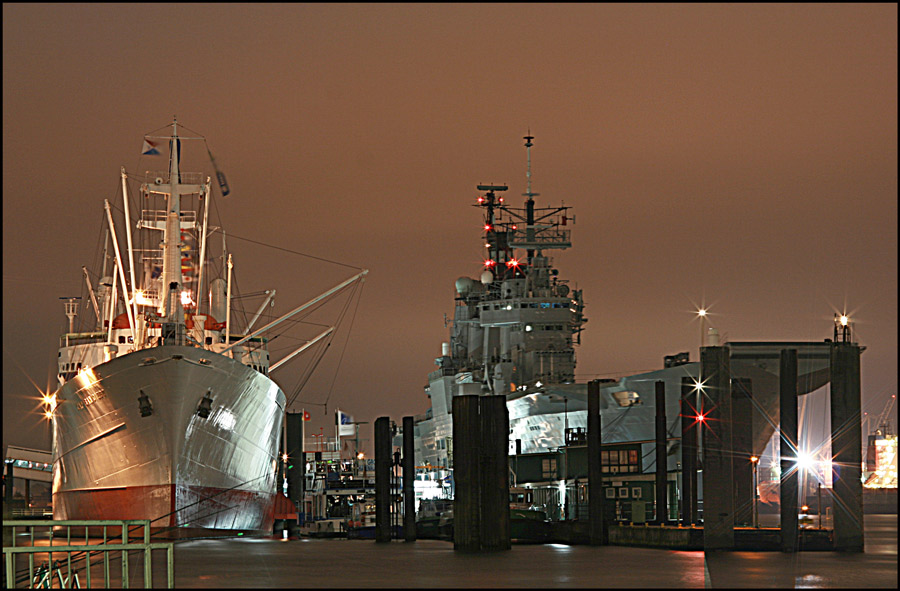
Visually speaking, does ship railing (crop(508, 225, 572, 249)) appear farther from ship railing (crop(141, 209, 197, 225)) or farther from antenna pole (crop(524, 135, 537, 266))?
ship railing (crop(141, 209, 197, 225))

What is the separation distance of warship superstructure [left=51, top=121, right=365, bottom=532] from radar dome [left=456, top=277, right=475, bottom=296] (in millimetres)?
29316

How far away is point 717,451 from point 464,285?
161 feet

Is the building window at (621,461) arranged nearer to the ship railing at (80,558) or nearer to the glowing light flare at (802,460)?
the glowing light flare at (802,460)

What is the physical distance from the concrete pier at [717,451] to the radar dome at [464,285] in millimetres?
48001

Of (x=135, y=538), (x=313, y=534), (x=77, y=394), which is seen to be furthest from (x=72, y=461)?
(x=313, y=534)

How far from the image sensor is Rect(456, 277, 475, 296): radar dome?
80062mm

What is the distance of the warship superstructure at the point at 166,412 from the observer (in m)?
41.9

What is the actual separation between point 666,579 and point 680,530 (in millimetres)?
10751

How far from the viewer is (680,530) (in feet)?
117

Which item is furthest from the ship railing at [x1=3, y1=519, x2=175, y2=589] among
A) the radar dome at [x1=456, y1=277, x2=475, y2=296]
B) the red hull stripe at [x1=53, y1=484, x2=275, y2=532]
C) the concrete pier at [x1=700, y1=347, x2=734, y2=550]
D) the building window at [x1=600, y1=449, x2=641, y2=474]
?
the radar dome at [x1=456, y1=277, x2=475, y2=296]

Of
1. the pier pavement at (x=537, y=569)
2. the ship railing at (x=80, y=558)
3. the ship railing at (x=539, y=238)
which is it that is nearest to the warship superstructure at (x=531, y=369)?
the ship railing at (x=539, y=238)

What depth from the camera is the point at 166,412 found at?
41812 millimetres

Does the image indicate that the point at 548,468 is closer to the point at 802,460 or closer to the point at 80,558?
the point at 802,460

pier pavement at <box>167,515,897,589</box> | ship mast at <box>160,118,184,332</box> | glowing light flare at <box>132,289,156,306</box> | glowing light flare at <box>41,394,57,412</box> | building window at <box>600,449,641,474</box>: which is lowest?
pier pavement at <box>167,515,897,589</box>
